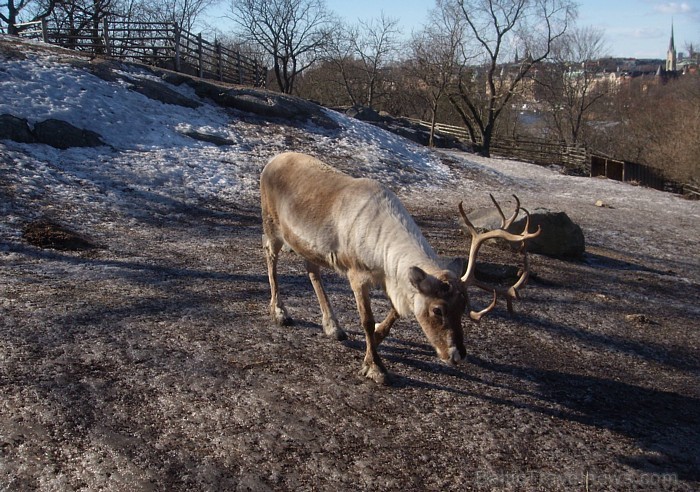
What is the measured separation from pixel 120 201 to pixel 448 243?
18.6 feet

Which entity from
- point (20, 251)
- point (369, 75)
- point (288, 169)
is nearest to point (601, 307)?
point (288, 169)

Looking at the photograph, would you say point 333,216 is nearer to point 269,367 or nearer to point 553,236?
point 269,367

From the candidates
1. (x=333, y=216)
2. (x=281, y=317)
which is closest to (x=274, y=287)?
(x=281, y=317)

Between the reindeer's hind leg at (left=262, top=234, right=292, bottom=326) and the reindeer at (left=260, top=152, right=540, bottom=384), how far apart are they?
1cm

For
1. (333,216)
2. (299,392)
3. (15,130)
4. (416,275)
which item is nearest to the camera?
(416,275)

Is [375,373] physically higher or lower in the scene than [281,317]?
lower

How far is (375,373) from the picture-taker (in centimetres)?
484

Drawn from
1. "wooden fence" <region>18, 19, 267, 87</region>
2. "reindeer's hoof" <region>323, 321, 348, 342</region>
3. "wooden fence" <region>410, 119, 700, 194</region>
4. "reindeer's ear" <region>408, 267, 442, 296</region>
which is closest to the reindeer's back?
"reindeer's ear" <region>408, 267, 442, 296</region>

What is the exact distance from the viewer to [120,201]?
10234mm

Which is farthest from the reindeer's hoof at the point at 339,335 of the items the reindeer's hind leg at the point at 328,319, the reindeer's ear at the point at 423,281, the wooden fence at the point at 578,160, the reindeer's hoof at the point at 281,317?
the wooden fence at the point at 578,160

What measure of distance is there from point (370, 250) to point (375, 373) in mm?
1009

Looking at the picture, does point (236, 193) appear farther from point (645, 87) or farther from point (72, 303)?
point (645, 87)

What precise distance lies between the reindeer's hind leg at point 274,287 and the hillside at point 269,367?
164 mm

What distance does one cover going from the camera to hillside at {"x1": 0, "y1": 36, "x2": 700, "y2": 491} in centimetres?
369
